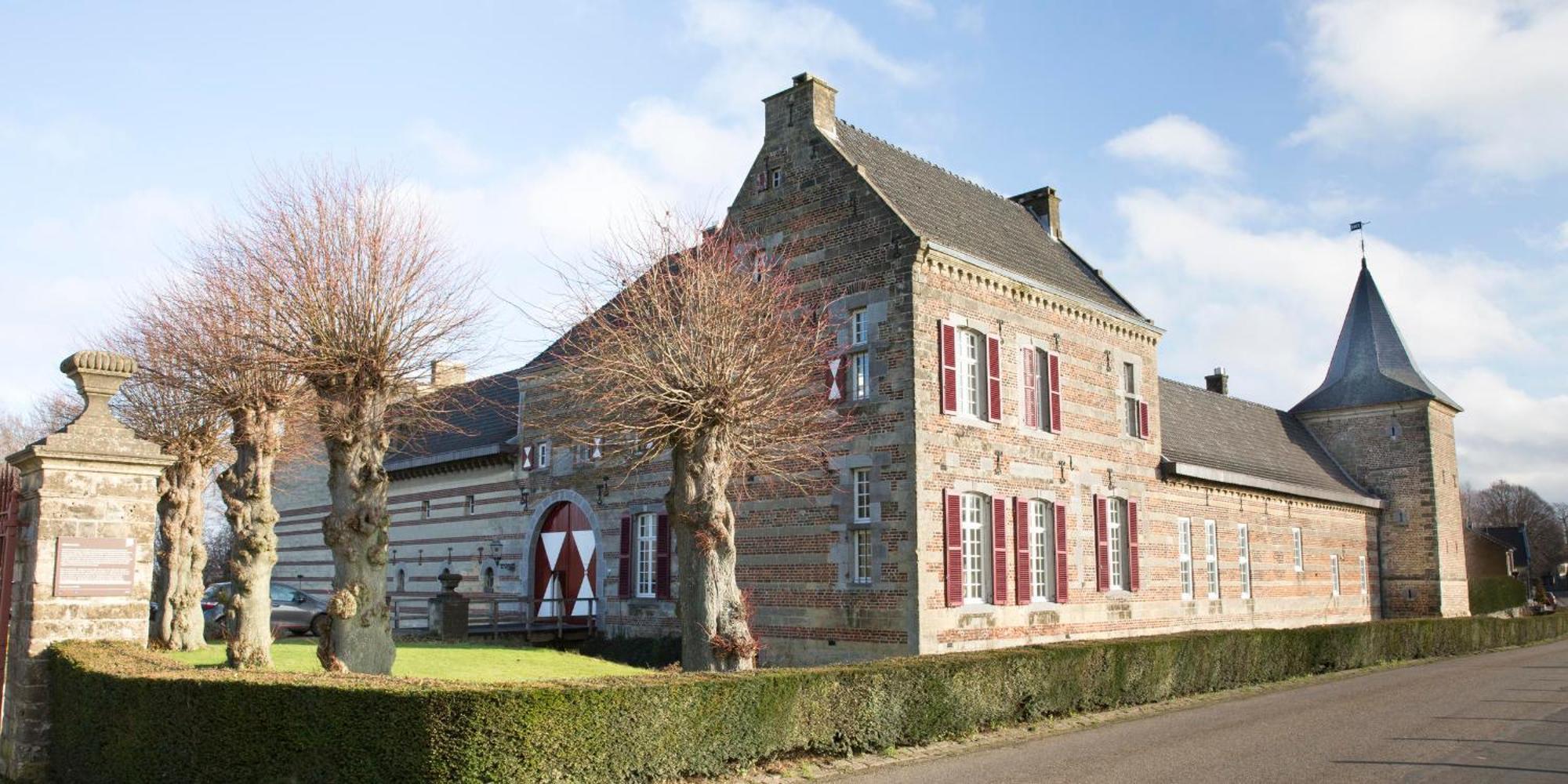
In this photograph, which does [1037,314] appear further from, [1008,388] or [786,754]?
[786,754]

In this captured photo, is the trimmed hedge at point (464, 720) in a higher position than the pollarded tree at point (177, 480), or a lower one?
lower

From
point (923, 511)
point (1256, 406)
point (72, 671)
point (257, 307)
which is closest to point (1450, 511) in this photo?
point (1256, 406)

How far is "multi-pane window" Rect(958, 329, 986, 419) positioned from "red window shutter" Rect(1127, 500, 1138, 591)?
580 cm

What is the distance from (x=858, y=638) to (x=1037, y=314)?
744cm

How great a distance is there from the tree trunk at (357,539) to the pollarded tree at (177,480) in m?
5.17

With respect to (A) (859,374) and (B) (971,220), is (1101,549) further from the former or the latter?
(B) (971,220)

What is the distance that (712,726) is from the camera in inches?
400

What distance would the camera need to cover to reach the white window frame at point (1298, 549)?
3122cm

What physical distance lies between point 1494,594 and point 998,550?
106 feet

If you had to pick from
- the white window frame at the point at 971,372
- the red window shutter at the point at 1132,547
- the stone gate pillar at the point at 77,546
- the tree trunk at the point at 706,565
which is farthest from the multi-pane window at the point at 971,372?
the stone gate pillar at the point at 77,546

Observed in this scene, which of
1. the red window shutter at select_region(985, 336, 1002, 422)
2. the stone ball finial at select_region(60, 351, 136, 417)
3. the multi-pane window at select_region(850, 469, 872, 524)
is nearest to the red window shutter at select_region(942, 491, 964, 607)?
the multi-pane window at select_region(850, 469, 872, 524)

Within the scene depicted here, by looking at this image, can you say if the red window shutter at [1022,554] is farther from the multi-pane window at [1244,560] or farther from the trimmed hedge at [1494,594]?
the trimmed hedge at [1494,594]

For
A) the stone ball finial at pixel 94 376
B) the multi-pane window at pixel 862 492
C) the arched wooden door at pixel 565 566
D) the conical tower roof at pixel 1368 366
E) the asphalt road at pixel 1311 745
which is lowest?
the asphalt road at pixel 1311 745

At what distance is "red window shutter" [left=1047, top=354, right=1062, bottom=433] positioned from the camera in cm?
2138
